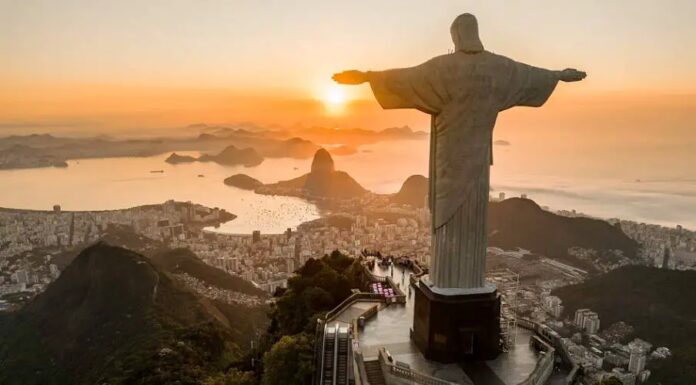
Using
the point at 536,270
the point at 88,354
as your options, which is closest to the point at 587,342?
the point at 536,270

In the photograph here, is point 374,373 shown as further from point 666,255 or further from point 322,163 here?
point 322,163

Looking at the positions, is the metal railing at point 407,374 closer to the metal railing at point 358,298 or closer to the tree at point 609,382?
the tree at point 609,382

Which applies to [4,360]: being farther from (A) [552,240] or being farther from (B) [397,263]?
(A) [552,240]

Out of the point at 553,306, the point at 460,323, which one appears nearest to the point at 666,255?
the point at 553,306

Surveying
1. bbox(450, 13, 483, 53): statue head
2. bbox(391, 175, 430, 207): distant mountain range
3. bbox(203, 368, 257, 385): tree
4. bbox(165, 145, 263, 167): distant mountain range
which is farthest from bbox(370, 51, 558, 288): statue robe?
bbox(165, 145, 263, 167): distant mountain range

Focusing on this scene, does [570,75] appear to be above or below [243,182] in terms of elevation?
above

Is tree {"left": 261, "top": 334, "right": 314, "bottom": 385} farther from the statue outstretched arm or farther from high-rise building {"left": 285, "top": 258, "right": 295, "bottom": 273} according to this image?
high-rise building {"left": 285, "top": 258, "right": 295, "bottom": 273}
